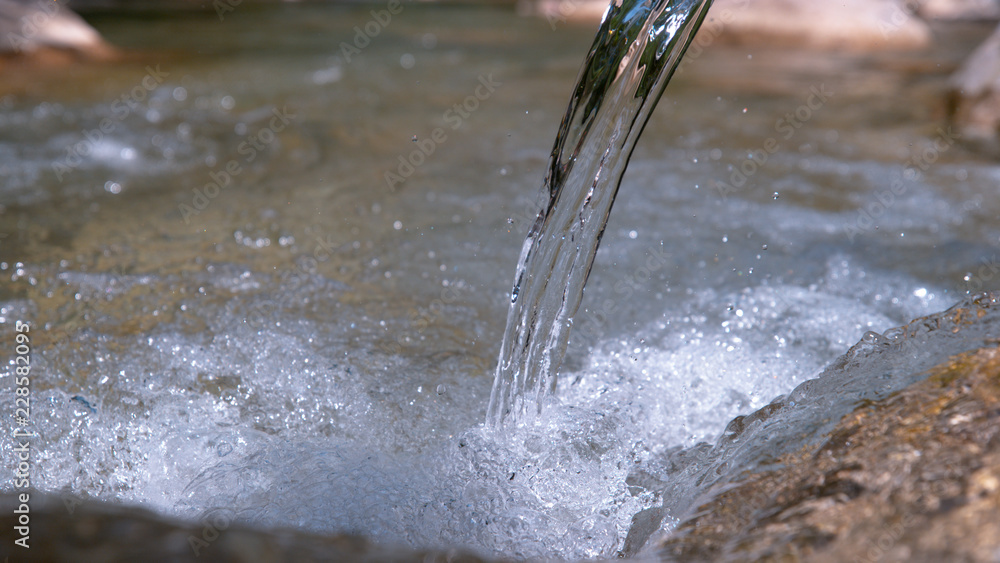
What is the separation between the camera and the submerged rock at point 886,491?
0.89 m

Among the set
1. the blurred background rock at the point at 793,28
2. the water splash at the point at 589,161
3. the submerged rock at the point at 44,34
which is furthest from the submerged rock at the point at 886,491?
the submerged rock at the point at 44,34

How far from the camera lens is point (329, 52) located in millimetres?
7316

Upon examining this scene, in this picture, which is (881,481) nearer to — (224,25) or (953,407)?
(953,407)

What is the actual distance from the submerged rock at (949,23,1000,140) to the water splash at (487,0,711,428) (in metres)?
3.32

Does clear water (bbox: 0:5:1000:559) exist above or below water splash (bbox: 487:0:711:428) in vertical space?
below

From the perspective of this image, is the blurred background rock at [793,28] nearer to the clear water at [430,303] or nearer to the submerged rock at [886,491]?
the clear water at [430,303]

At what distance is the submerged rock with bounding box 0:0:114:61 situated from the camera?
661 centimetres

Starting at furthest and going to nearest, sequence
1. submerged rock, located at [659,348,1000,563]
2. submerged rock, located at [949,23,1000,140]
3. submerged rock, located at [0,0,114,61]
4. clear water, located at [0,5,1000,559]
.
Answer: submerged rock, located at [0,0,114,61]
submerged rock, located at [949,23,1000,140]
clear water, located at [0,5,1000,559]
submerged rock, located at [659,348,1000,563]

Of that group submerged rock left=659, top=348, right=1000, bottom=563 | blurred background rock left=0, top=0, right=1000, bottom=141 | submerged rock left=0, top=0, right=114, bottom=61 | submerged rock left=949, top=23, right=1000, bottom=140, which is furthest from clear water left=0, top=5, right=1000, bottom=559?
submerged rock left=0, top=0, right=114, bottom=61

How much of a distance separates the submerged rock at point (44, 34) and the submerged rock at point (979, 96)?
6.98m

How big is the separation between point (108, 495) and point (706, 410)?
52.7 inches

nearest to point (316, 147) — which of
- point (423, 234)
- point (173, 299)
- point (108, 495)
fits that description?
point (423, 234)

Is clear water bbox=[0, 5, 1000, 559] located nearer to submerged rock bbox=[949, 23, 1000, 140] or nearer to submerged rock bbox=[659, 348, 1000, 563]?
submerged rock bbox=[659, 348, 1000, 563]

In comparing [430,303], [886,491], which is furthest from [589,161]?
[886,491]
